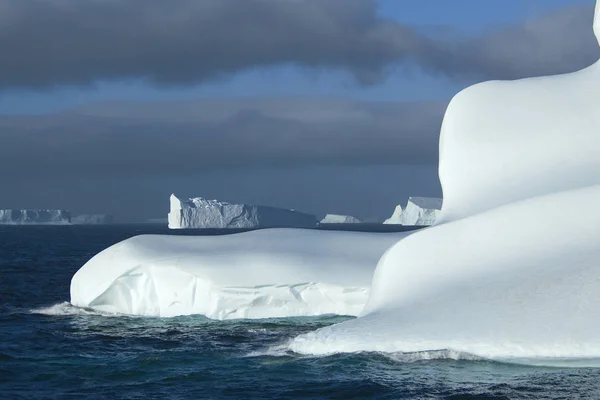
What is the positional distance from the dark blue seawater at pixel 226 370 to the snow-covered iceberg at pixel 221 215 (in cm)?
13993

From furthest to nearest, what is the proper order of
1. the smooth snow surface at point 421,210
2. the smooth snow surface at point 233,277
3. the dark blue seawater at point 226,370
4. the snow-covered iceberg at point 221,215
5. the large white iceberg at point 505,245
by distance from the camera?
1. the snow-covered iceberg at point 221,215
2. the smooth snow surface at point 421,210
3. the smooth snow surface at point 233,277
4. the large white iceberg at point 505,245
5. the dark blue seawater at point 226,370

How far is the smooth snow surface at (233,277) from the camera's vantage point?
30.3m

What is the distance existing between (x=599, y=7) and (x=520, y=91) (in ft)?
19.6

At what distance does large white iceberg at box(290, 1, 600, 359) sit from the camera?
2066 cm

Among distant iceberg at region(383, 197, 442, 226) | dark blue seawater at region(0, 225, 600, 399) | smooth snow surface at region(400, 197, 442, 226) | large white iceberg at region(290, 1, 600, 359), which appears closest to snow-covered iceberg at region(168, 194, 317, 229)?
distant iceberg at region(383, 197, 442, 226)

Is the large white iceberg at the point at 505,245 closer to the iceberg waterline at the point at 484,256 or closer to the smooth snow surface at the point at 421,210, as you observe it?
the iceberg waterline at the point at 484,256

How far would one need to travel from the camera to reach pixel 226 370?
21109mm

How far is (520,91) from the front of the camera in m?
29.7

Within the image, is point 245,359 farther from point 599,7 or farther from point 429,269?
point 599,7

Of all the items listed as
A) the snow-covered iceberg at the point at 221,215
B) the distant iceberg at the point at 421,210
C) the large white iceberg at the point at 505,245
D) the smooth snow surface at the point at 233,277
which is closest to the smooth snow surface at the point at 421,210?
the distant iceberg at the point at 421,210

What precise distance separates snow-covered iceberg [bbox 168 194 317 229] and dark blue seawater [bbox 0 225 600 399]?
5509 inches

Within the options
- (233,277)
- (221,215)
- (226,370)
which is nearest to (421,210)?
(221,215)

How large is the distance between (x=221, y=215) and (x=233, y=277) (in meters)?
143

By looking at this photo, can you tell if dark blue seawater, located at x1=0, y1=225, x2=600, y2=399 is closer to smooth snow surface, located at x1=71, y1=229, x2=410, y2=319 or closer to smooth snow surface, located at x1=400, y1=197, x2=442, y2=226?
smooth snow surface, located at x1=71, y1=229, x2=410, y2=319
